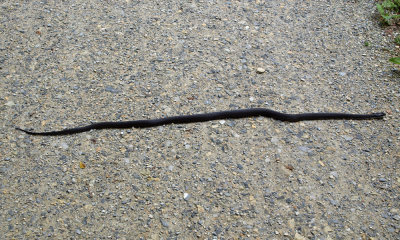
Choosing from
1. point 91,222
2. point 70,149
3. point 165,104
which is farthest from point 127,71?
point 91,222

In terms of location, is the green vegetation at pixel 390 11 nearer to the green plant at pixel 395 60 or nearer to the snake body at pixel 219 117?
the green plant at pixel 395 60

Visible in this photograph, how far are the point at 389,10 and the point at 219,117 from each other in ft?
9.85

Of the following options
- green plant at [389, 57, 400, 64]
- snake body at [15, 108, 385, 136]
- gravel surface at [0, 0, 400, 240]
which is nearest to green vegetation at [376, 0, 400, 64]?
gravel surface at [0, 0, 400, 240]

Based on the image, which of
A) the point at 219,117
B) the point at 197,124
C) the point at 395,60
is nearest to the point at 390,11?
the point at 395,60

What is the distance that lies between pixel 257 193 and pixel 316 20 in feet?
8.98

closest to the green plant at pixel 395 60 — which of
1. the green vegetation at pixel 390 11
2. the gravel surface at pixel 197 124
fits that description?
the gravel surface at pixel 197 124

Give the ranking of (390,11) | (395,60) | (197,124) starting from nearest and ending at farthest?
1. (197,124)
2. (395,60)
3. (390,11)

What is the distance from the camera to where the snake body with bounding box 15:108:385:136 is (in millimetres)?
3531

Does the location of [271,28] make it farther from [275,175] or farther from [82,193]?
[82,193]

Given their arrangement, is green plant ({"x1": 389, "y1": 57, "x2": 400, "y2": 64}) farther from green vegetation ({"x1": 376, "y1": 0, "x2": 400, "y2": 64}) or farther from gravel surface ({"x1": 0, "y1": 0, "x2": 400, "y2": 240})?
green vegetation ({"x1": 376, "y1": 0, "x2": 400, "y2": 64})

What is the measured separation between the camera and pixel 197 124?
11.9 ft

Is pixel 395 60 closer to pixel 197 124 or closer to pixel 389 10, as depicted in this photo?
pixel 389 10

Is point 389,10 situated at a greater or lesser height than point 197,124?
greater

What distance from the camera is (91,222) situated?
9.34ft
